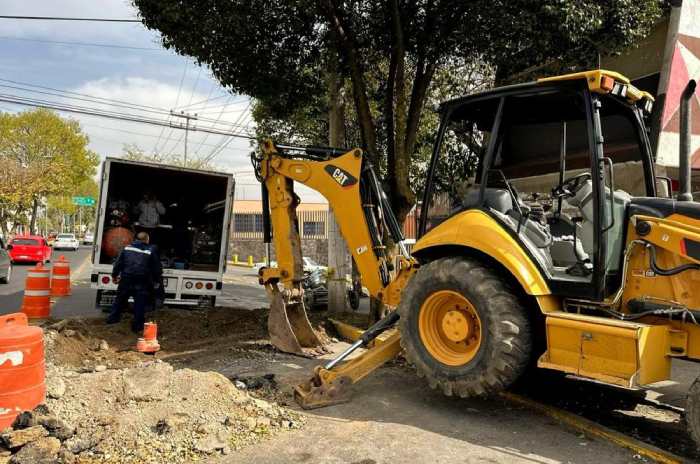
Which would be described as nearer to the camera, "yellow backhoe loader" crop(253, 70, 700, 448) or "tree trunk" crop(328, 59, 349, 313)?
"yellow backhoe loader" crop(253, 70, 700, 448)

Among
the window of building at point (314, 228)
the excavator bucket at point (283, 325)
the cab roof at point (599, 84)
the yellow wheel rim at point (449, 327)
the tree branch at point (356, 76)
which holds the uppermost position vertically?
the tree branch at point (356, 76)

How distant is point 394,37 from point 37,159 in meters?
45.1

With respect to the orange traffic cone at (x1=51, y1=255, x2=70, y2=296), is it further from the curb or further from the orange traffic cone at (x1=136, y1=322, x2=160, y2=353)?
the curb

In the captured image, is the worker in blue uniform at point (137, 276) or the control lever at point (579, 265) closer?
the control lever at point (579, 265)

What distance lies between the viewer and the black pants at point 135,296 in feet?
28.2

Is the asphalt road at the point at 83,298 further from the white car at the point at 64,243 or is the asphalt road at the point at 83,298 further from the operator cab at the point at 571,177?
the white car at the point at 64,243

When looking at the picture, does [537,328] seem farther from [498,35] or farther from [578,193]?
[498,35]

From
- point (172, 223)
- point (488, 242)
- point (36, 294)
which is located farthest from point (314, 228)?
point (488, 242)

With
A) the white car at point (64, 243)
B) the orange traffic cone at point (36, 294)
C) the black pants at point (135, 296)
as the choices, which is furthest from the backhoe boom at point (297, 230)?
the white car at point (64, 243)

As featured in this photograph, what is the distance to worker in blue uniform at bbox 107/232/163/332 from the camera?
864cm

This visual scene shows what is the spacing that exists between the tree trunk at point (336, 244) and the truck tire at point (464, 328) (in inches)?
228

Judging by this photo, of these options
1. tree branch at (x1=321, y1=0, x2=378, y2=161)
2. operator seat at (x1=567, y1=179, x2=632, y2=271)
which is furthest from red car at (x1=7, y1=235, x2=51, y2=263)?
operator seat at (x1=567, y1=179, x2=632, y2=271)

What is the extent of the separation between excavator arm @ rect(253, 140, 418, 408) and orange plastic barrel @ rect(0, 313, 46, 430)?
7.13 ft

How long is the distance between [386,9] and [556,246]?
18.0ft
